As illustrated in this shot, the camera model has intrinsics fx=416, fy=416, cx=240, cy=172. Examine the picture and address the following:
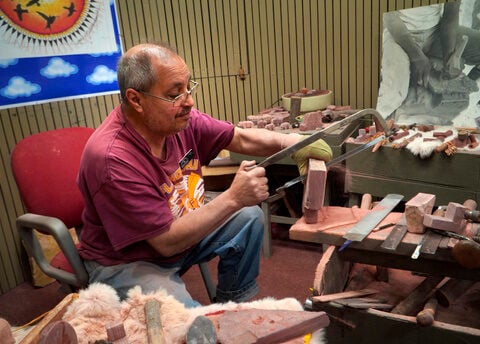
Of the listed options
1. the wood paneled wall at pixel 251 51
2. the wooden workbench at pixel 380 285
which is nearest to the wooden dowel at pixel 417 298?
the wooden workbench at pixel 380 285

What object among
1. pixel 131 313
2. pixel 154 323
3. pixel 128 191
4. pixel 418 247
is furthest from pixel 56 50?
pixel 418 247

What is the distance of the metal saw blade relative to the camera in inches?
69.2

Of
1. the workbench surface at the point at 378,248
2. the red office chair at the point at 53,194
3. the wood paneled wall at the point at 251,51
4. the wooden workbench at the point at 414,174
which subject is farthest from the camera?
the wood paneled wall at the point at 251,51

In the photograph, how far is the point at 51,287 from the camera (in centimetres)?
347

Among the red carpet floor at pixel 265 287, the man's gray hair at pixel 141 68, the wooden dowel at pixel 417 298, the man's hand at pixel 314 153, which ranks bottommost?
the red carpet floor at pixel 265 287

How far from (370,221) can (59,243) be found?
143cm

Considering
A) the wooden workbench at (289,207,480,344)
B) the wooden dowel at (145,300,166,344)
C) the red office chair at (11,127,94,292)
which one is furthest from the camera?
the red office chair at (11,127,94,292)

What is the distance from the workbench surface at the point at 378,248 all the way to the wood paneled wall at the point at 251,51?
7.55 feet

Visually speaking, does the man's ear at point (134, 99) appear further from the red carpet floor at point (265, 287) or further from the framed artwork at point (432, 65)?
the framed artwork at point (432, 65)

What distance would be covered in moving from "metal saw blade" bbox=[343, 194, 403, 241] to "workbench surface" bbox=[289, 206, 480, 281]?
0.03m

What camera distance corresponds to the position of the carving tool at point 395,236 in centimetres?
167

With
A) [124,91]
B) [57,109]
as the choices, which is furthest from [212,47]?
[124,91]

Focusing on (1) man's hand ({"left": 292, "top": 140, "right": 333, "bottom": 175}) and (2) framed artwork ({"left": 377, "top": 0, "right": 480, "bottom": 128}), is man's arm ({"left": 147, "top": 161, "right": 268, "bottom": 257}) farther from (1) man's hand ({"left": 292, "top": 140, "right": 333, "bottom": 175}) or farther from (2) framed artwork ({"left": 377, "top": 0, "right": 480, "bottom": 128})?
(2) framed artwork ({"left": 377, "top": 0, "right": 480, "bottom": 128})

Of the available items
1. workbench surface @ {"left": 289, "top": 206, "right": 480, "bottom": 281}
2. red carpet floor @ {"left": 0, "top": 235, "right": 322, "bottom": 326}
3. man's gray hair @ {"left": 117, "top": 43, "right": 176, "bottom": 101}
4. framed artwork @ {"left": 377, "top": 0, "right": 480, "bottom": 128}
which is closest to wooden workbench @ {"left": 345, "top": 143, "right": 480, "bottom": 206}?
framed artwork @ {"left": 377, "top": 0, "right": 480, "bottom": 128}
